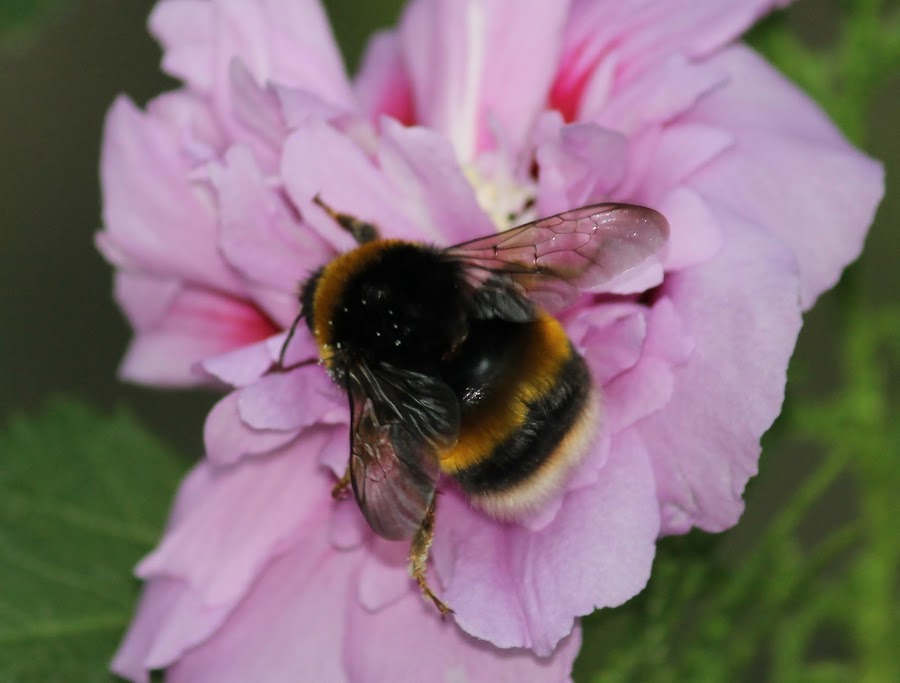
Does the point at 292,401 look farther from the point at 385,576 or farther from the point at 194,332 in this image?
the point at 194,332

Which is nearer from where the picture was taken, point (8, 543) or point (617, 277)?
point (617, 277)

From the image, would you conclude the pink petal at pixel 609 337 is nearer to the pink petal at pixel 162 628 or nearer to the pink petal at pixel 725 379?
the pink petal at pixel 725 379

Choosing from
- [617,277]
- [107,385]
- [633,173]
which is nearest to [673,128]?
[633,173]

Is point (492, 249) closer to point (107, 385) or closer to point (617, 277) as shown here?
point (617, 277)

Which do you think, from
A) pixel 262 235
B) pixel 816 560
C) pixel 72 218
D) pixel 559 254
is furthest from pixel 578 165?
pixel 72 218

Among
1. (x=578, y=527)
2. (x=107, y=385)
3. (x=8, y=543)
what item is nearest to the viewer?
(x=578, y=527)
